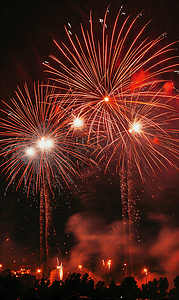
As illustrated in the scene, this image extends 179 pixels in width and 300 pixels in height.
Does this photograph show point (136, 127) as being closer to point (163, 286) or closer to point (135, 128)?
point (135, 128)

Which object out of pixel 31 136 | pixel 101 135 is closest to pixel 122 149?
pixel 101 135

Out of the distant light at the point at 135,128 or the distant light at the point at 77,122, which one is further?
the distant light at the point at 77,122

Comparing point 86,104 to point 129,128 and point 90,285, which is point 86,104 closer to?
point 129,128

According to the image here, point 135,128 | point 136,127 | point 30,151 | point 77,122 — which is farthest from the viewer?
point 30,151

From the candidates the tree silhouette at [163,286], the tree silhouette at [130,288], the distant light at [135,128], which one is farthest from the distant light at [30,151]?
the tree silhouette at [163,286]

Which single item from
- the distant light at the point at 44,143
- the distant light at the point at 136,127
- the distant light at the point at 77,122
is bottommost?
the distant light at the point at 136,127

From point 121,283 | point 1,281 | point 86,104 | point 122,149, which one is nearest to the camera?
point 86,104

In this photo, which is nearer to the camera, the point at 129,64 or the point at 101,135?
the point at 129,64

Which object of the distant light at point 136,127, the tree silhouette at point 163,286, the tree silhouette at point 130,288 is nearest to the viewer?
the distant light at point 136,127

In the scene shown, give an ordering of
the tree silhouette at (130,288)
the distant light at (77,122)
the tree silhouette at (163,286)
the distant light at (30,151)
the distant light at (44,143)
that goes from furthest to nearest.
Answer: the tree silhouette at (163,286)
the tree silhouette at (130,288)
the distant light at (30,151)
the distant light at (44,143)
the distant light at (77,122)

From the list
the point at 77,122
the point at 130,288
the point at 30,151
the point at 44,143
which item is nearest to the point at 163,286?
the point at 130,288

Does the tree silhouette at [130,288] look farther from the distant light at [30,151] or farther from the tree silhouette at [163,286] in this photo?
the distant light at [30,151]
